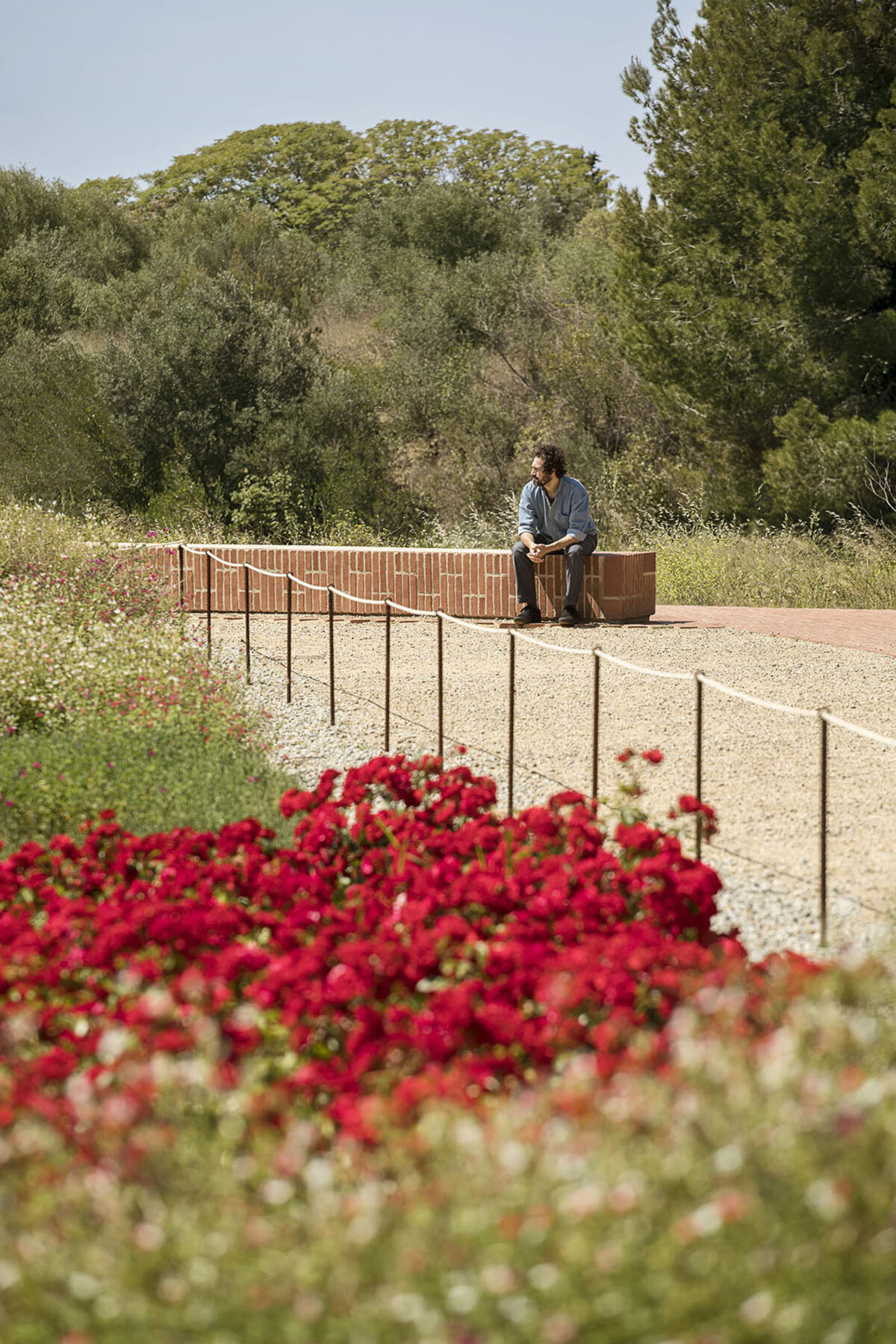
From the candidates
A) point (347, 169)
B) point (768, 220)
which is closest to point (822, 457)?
point (768, 220)

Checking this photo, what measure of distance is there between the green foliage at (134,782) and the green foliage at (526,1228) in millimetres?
2794

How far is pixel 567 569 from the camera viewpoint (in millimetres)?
10102

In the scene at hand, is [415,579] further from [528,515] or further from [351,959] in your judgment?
[351,959]

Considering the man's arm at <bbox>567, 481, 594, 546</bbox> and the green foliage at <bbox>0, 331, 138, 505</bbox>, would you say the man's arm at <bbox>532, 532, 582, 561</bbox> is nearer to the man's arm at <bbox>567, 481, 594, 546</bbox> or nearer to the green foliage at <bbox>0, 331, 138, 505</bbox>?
the man's arm at <bbox>567, 481, 594, 546</bbox>

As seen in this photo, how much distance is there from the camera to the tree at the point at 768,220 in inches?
605

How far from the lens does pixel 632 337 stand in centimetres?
1684

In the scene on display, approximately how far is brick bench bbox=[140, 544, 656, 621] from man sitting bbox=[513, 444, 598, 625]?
0.81 feet

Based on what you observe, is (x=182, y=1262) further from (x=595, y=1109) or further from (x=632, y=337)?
(x=632, y=337)

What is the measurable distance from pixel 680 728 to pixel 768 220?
10791mm

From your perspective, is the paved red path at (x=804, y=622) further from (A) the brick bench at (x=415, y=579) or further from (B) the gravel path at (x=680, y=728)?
(A) the brick bench at (x=415, y=579)

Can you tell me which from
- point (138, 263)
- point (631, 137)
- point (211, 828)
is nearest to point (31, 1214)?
point (211, 828)

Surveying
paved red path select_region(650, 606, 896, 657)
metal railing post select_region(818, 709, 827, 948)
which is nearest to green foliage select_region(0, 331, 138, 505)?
paved red path select_region(650, 606, 896, 657)

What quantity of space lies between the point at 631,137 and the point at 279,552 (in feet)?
30.5

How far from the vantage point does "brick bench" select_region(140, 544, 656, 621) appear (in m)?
10.5
